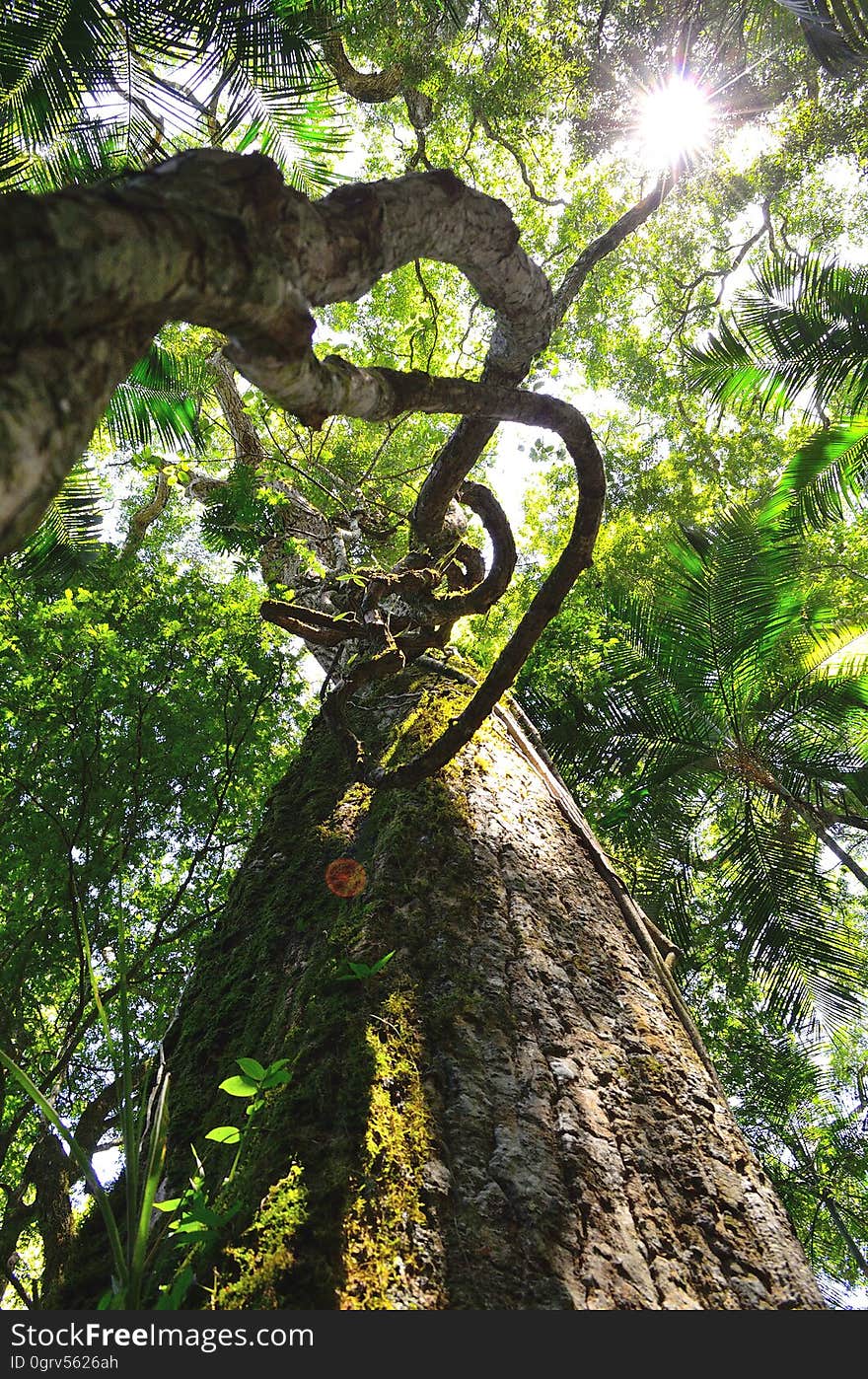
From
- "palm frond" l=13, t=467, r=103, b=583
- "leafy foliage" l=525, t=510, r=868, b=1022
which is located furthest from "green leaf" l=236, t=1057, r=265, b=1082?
"palm frond" l=13, t=467, r=103, b=583

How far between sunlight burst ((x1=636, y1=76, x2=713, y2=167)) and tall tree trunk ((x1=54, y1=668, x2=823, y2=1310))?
1132cm

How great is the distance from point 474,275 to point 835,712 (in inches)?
217

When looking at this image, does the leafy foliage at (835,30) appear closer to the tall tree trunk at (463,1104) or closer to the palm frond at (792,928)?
the palm frond at (792,928)

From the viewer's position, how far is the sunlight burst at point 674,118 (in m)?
10.2

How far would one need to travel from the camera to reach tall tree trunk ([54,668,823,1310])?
1284mm

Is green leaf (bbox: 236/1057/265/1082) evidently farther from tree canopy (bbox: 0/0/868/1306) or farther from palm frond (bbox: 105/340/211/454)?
palm frond (bbox: 105/340/211/454)

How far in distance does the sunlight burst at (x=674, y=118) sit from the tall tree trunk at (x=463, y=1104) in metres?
11.3

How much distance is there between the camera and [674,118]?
10.4 meters

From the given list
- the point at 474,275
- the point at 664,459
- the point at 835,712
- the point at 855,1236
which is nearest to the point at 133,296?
the point at 474,275

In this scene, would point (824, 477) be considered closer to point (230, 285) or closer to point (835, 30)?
point (835, 30)

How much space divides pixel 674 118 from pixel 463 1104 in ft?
43.5

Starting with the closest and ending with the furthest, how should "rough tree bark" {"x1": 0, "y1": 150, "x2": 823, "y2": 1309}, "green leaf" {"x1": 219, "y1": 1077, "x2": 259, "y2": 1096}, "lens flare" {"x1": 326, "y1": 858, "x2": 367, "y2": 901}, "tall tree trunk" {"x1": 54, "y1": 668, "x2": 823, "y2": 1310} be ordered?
"rough tree bark" {"x1": 0, "y1": 150, "x2": 823, "y2": 1309} < "tall tree trunk" {"x1": 54, "y1": 668, "x2": 823, "y2": 1310} < "green leaf" {"x1": 219, "y1": 1077, "x2": 259, "y2": 1096} < "lens flare" {"x1": 326, "y1": 858, "x2": 367, "y2": 901}

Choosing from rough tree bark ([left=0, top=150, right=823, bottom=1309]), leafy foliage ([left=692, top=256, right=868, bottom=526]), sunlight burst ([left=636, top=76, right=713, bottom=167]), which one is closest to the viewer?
rough tree bark ([left=0, top=150, right=823, bottom=1309])

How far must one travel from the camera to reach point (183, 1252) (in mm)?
1553
